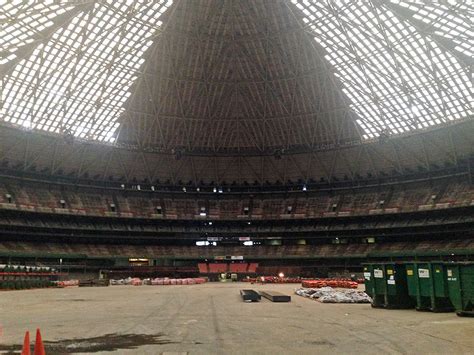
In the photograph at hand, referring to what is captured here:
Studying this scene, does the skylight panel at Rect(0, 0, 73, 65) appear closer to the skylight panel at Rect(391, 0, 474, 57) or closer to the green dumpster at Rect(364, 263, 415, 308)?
the skylight panel at Rect(391, 0, 474, 57)

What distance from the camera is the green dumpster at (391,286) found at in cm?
2059

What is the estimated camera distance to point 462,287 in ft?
56.3

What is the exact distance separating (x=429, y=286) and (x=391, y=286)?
7.30 ft

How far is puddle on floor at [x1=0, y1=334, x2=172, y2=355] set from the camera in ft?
35.5

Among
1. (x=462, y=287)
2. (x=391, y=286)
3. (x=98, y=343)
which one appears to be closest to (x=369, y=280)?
(x=391, y=286)

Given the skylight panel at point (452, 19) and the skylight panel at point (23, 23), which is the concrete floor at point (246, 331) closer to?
the skylight panel at point (23, 23)

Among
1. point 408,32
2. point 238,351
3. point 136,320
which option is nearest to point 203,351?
point 238,351

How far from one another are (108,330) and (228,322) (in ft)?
14.9

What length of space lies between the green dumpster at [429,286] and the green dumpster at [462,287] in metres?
0.50

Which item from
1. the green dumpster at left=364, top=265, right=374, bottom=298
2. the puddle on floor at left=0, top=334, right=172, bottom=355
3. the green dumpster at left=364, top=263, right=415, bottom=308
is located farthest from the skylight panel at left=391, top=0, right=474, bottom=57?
the puddle on floor at left=0, top=334, right=172, bottom=355

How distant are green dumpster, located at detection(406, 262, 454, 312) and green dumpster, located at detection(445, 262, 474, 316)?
1.65 feet

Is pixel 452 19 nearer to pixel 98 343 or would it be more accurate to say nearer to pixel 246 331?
pixel 246 331

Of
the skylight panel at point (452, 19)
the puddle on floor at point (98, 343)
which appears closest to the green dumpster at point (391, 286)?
the puddle on floor at point (98, 343)

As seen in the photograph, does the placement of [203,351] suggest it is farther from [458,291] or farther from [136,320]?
[458,291]
